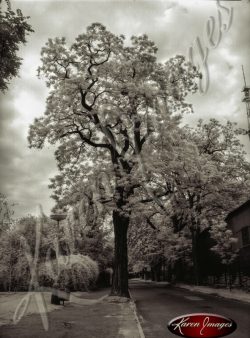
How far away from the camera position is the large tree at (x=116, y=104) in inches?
825

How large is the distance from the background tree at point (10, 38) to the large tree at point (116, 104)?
1076 centimetres

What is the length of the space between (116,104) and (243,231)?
17.6 metres

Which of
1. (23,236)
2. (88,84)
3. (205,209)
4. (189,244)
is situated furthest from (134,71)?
(189,244)

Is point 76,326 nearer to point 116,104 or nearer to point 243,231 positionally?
point 116,104

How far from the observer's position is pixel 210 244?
142 ft

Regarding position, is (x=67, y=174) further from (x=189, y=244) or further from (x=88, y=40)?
(x=189, y=244)

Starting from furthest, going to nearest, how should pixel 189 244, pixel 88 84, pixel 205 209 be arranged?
pixel 189 244, pixel 205 209, pixel 88 84

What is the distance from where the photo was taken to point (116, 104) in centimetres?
2245

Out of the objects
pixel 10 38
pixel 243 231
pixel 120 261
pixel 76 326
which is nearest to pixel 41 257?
pixel 120 261

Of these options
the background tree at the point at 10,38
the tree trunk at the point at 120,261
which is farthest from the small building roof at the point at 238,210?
the background tree at the point at 10,38

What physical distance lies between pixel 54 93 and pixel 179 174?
28.6ft

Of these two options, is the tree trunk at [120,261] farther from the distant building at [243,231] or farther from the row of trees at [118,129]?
the distant building at [243,231]

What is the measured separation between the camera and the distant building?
30709 millimetres

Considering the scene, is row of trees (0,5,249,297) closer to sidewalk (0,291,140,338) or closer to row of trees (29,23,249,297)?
row of trees (29,23,249,297)
